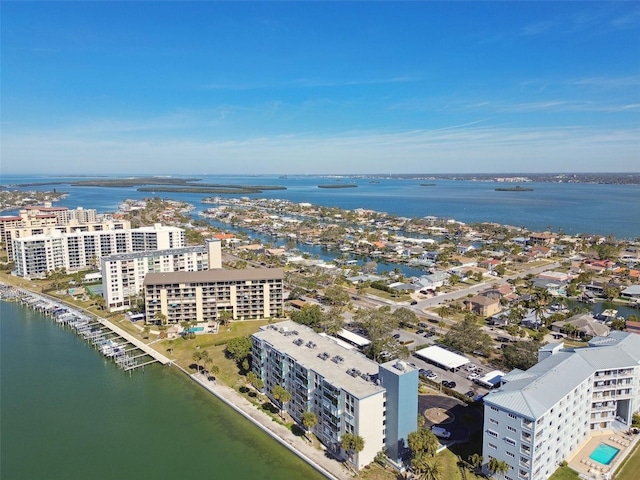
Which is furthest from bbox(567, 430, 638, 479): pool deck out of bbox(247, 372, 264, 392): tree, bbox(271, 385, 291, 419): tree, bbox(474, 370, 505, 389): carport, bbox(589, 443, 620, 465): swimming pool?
bbox(247, 372, 264, 392): tree

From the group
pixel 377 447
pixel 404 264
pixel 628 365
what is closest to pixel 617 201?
pixel 404 264

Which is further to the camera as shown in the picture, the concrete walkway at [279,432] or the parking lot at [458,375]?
the parking lot at [458,375]

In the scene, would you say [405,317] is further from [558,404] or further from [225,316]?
[558,404]

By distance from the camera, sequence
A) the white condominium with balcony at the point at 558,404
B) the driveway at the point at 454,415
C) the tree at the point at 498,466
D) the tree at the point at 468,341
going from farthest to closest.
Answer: the tree at the point at 468,341
the driveway at the point at 454,415
the tree at the point at 498,466
the white condominium with balcony at the point at 558,404

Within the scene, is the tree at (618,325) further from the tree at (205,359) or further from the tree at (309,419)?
the tree at (205,359)

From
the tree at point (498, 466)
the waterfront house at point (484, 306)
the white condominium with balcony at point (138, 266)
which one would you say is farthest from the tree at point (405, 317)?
the white condominium with balcony at point (138, 266)
